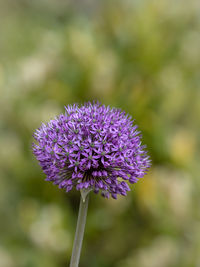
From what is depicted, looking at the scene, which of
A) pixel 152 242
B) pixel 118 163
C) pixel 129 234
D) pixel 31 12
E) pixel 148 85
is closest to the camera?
pixel 118 163

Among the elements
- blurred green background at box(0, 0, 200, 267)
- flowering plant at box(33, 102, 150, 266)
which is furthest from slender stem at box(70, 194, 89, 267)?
blurred green background at box(0, 0, 200, 267)

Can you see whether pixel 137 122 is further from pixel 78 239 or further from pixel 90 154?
pixel 78 239

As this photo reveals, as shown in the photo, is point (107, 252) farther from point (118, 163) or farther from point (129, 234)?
point (118, 163)

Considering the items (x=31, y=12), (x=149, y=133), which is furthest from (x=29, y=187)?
(x=31, y=12)

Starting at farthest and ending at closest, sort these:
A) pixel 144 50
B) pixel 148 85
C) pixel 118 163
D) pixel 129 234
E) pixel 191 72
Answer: pixel 191 72 < pixel 144 50 < pixel 148 85 < pixel 129 234 < pixel 118 163

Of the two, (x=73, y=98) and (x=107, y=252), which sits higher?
(x=73, y=98)

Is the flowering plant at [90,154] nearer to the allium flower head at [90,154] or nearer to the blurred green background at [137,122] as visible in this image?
the allium flower head at [90,154]

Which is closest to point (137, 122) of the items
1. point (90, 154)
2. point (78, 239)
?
point (90, 154)
